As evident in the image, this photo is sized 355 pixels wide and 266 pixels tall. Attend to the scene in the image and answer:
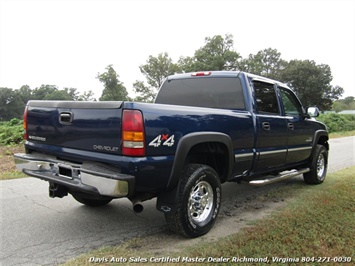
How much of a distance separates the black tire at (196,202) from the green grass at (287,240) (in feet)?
0.77

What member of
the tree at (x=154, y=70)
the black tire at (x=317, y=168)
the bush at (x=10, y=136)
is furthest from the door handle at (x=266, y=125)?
the tree at (x=154, y=70)

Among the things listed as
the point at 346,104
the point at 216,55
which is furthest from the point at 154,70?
the point at 346,104

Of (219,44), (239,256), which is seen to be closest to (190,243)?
(239,256)

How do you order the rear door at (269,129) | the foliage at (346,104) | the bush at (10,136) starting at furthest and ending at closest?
the foliage at (346,104) → the bush at (10,136) → the rear door at (269,129)

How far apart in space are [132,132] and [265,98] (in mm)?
2718

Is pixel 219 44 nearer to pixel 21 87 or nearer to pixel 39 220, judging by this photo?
pixel 39 220

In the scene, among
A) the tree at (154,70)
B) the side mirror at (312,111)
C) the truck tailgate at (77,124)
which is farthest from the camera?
the tree at (154,70)

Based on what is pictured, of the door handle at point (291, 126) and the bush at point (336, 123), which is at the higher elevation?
the door handle at point (291, 126)

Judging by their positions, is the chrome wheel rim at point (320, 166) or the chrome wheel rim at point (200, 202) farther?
the chrome wheel rim at point (320, 166)

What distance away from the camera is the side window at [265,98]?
4551 mm

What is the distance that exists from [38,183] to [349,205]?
5.55 metres

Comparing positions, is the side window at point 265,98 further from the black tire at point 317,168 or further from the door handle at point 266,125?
the black tire at point 317,168

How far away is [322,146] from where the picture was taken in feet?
21.0

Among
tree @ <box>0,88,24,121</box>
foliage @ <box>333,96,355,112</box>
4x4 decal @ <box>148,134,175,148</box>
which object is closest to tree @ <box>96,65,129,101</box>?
tree @ <box>0,88,24,121</box>
